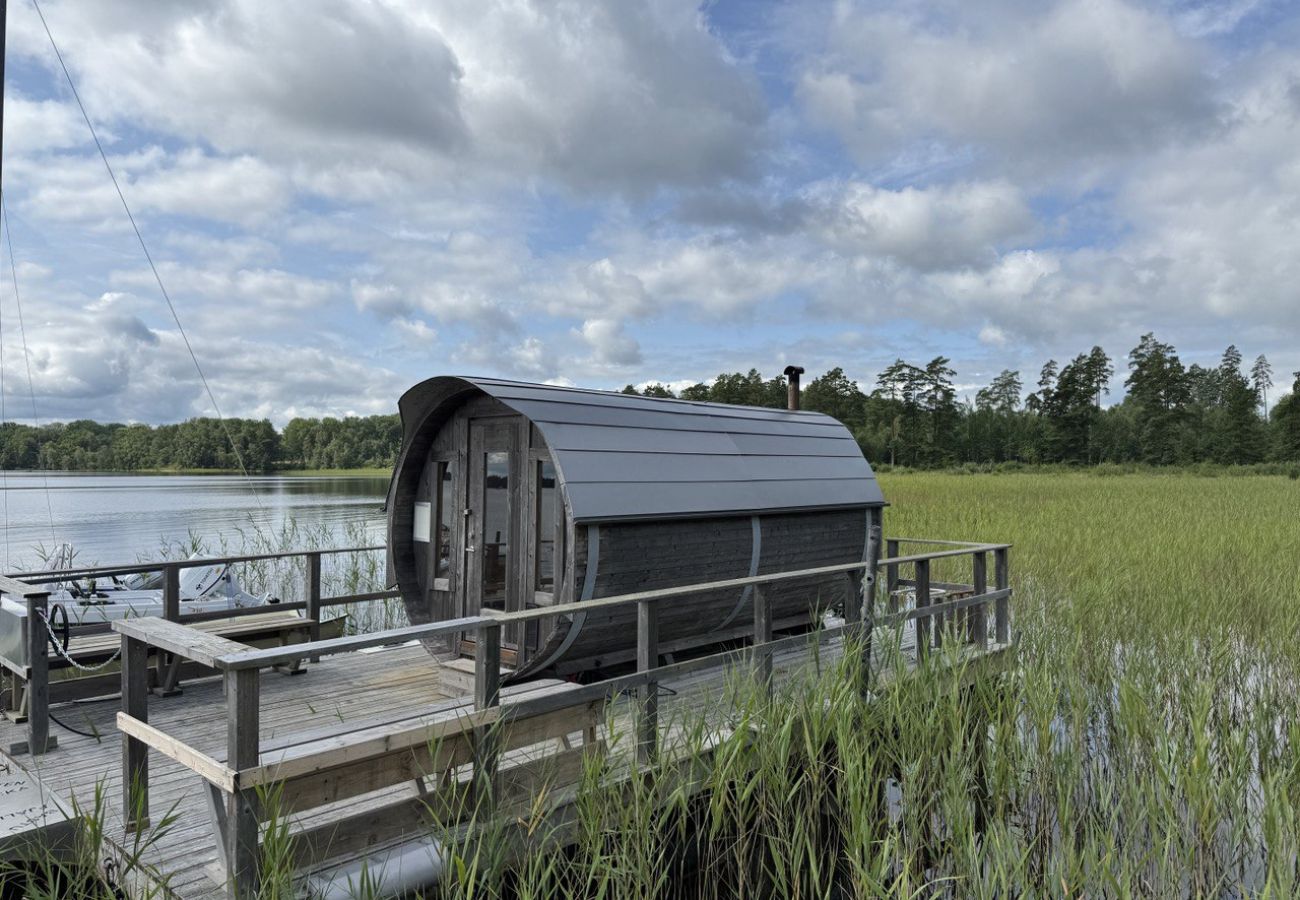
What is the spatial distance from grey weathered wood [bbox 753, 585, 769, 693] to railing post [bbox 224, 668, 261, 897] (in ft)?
9.37

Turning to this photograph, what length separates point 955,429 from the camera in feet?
212

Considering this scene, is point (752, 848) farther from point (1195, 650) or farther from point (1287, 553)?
point (1287, 553)

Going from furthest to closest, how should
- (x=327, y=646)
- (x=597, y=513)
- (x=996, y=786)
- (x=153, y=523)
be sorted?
(x=153, y=523), (x=597, y=513), (x=996, y=786), (x=327, y=646)

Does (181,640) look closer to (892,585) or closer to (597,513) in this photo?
(597,513)

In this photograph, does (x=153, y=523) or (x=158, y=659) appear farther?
(x=153, y=523)

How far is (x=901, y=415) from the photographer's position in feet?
208

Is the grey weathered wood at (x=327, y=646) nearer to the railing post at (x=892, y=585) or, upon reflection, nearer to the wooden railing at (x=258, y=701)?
the wooden railing at (x=258, y=701)

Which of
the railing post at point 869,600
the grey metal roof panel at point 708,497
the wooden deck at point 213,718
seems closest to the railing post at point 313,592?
the wooden deck at point 213,718

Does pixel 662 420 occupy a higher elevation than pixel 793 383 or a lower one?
lower

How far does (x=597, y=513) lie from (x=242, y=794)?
9.53ft

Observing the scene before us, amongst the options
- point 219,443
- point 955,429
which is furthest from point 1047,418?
point 219,443

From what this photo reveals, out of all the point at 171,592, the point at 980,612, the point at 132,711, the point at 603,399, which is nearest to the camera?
the point at 132,711

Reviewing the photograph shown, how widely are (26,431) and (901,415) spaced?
53494 mm

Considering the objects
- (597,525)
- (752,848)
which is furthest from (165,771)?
(752,848)
